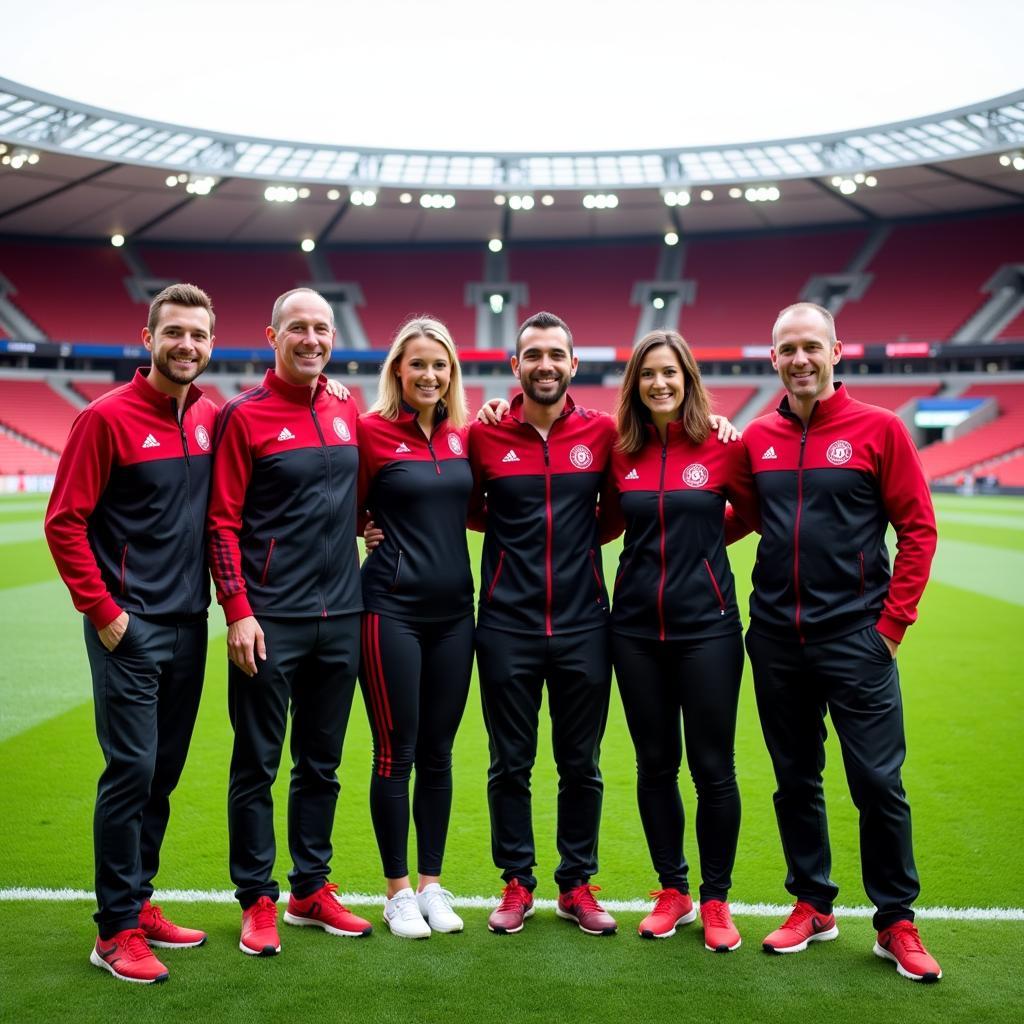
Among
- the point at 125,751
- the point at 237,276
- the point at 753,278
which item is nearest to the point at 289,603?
the point at 125,751

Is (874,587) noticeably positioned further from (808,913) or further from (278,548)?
(278,548)

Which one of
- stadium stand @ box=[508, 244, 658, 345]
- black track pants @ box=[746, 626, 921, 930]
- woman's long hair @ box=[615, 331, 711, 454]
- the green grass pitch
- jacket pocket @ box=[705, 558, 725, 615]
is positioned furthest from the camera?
stadium stand @ box=[508, 244, 658, 345]

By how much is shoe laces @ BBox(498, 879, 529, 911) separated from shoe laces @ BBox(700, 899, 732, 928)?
0.68 metres

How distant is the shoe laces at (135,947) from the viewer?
3307mm

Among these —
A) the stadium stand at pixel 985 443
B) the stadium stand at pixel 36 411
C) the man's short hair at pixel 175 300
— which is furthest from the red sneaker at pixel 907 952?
the stadium stand at pixel 36 411

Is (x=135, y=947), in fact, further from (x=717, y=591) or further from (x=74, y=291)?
(x=74, y=291)

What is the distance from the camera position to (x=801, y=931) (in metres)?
3.55

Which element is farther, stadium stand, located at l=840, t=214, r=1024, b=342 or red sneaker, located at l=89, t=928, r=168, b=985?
stadium stand, located at l=840, t=214, r=1024, b=342

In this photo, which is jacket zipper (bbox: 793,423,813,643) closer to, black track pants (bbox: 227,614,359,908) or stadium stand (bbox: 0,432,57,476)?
black track pants (bbox: 227,614,359,908)

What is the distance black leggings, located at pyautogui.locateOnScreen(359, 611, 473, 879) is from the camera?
12.2ft

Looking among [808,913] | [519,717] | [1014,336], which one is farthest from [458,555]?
[1014,336]

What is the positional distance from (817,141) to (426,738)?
36.4 meters

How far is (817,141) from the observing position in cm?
3516

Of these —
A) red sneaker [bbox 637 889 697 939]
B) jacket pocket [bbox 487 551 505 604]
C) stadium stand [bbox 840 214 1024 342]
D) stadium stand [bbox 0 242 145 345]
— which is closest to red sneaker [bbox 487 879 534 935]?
red sneaker [bbox 637 889 697 939]
